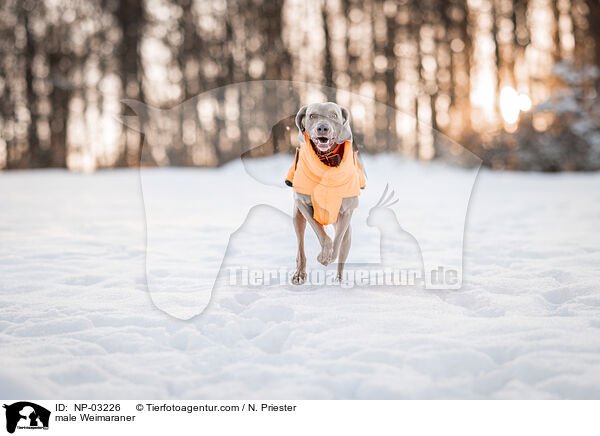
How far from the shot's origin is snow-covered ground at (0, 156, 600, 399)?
6.87 feet

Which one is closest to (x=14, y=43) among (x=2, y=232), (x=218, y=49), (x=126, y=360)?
(x=218, y=49)

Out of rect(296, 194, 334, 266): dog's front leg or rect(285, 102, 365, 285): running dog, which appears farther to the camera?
rect(296, 194, 334, 266): dog's front leg

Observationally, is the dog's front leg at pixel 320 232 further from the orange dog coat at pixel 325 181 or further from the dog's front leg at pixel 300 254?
the dog's front leg at pixel 300 254

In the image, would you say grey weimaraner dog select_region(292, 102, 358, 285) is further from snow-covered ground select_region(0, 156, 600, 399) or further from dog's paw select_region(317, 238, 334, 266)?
snow-covered ground select_region(0, 156, 600, 399)

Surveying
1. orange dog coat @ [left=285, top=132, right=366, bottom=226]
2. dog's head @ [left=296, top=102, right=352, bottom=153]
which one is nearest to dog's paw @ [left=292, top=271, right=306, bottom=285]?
orange dog coat @ [left=285, top=132, right=366, bottom=226]

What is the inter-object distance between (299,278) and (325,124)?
1257 millimetres

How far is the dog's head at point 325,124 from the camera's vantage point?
288cm

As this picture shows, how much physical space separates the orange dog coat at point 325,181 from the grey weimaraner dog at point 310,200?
0.07 m

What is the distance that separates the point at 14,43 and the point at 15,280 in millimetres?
14540

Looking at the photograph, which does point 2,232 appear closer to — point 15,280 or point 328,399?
point 15,280

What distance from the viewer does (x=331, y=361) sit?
2.26 m
